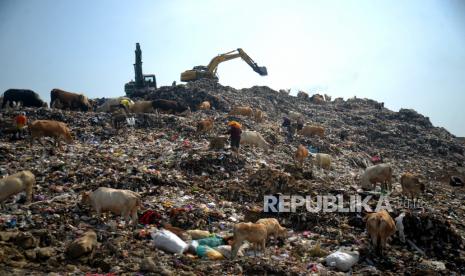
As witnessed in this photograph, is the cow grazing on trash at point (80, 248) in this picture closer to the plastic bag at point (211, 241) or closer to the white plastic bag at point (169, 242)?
the white plastic bag at point (169, 242)

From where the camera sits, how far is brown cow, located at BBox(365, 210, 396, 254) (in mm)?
7750

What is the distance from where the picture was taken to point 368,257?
25.1ft

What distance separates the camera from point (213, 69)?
3162cm

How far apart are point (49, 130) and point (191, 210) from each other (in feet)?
21.3

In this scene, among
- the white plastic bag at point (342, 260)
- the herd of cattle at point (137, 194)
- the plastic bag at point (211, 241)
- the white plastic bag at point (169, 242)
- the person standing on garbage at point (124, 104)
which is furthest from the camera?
the person standing on garbage at point (124, 104)

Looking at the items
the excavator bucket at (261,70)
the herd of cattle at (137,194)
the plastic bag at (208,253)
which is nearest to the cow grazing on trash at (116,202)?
the herd of cattle at (137,194)

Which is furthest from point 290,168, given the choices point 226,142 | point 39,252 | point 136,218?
point 39,252

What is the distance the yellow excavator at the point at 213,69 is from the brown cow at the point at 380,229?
2457 centimetres

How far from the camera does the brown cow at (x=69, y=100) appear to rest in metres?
20.1

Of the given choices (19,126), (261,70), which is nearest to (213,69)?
(261,70)

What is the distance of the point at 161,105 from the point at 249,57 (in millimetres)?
12943

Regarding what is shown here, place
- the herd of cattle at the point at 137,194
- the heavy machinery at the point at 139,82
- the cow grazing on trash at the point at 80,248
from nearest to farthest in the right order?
the cow grazing on trash at the point at 80,248 < the herd of cattle at the point at 137,194 < the heavy machinery at the point at 139,82

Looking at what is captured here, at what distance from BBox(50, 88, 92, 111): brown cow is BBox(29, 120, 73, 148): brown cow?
7356 millimetres

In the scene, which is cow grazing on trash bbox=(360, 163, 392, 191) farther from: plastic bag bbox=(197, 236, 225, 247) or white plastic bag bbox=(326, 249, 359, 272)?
plastic bag bbox=(197, 236, 225, 247)
